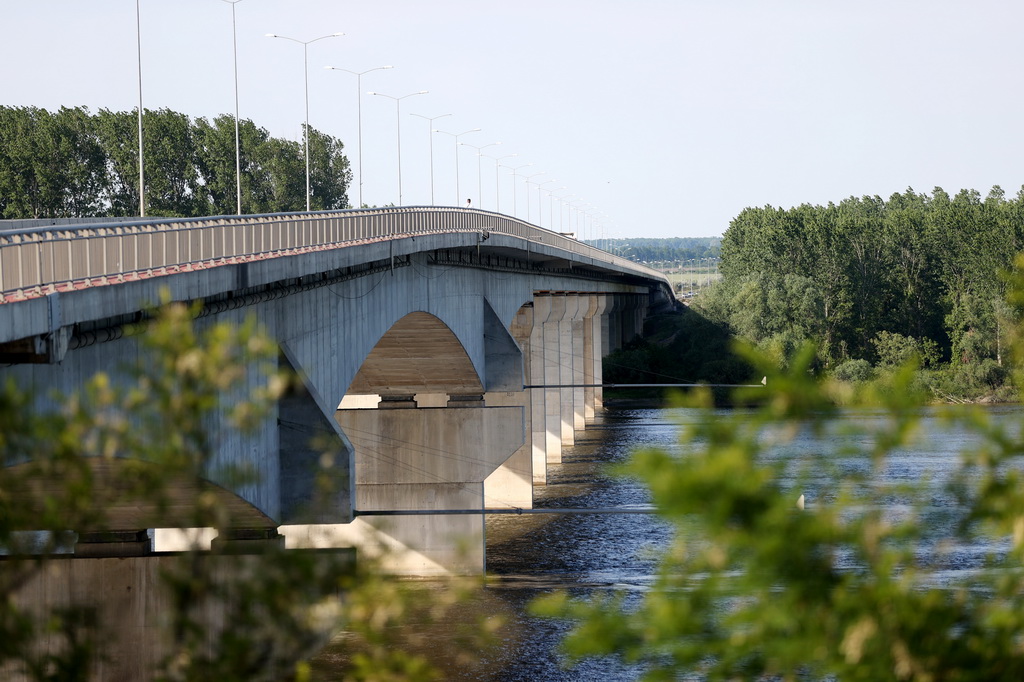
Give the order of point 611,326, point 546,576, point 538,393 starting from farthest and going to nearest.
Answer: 1. point 611,326
2. point 538,393
3. point 546,576

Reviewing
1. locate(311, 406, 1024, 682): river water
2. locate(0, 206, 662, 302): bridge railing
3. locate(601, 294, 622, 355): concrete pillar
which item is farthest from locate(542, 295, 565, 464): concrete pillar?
locate(0, 206, 662, 302): bridge railing

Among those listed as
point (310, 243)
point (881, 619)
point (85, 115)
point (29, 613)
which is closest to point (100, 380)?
point (29, 613)

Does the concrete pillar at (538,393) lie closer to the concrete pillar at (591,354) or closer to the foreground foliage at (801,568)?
the concrete pillar at (591,354)

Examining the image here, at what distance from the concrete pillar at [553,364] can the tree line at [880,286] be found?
21.8m

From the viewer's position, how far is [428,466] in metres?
42.7

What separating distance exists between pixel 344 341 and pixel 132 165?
193 ft

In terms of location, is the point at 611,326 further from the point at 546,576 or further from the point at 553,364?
the point at 546,576

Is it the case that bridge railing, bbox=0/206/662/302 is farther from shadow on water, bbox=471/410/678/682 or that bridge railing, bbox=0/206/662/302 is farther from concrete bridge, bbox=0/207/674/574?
shadow on water, bbox=471/410/678/682

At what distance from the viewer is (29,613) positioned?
260 inches

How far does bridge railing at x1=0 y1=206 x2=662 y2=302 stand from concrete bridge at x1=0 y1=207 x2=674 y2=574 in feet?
0.13

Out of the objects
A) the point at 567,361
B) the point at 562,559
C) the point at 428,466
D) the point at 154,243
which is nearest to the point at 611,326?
the point at 567,361

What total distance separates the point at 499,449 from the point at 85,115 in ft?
179

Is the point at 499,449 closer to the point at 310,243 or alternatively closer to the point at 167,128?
the point at 310,243

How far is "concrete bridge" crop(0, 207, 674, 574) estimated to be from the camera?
15339 millimetres
